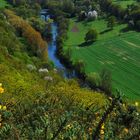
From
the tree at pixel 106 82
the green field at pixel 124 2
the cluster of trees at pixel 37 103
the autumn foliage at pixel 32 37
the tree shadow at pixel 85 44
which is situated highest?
the cluster of trees at pixel 37 103

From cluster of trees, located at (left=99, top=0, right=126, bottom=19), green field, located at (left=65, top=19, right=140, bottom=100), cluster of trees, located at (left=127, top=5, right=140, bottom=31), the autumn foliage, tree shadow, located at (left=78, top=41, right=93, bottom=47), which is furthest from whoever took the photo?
cluster of trees, located at (left=99, top=0, right=126, bottom=19)

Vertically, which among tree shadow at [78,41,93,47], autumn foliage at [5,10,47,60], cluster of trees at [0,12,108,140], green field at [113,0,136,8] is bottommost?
tree shadow at [78,41,93,47]

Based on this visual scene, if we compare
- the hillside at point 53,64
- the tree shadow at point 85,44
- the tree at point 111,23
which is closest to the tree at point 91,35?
the tree shadow at point 85,44

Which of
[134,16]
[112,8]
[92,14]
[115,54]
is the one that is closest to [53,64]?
[115,54]

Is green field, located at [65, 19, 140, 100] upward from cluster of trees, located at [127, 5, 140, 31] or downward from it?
downward

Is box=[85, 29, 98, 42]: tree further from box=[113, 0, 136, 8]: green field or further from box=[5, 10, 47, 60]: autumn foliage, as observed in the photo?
box=[113, 0, 136, 8]: green field

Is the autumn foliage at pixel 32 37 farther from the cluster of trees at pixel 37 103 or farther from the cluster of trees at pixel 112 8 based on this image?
the cluster of trees at pixel 112 8

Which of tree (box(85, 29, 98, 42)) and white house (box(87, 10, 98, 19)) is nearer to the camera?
tree (box(85, 29, 98, 42))

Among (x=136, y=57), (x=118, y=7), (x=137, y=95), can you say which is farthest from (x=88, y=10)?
(x=137, y=95)

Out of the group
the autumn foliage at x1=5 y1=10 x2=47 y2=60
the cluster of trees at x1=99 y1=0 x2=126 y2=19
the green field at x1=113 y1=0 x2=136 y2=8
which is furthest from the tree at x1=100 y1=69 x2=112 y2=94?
the green field at x1=113 y1=0 x2=136 y2=8
